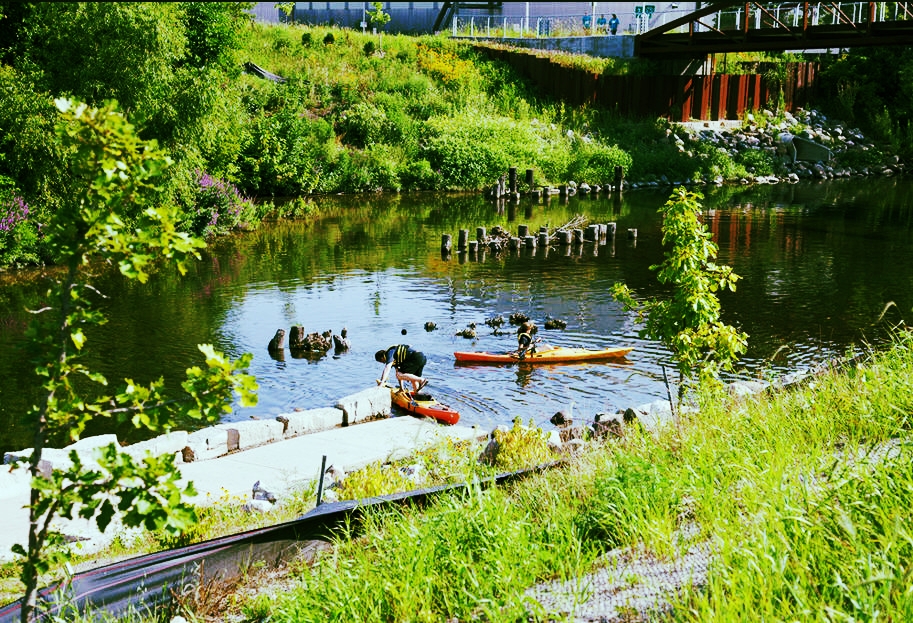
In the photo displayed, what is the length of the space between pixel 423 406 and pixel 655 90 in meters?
42.7

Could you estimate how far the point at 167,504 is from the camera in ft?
16.4

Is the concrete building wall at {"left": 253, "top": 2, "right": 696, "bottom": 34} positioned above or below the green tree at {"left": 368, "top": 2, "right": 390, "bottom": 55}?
above

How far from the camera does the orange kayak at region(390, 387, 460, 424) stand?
588 inches

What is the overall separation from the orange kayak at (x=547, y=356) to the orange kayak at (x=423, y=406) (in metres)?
2.78

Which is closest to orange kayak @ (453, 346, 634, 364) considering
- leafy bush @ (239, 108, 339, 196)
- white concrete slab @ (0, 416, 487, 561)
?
white concrete slab @ (0, 416, 487, 561)

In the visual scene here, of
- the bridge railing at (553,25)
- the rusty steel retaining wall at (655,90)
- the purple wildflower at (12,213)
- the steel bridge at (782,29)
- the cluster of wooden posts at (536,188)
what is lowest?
the cluster of wooden posts at (536,188)

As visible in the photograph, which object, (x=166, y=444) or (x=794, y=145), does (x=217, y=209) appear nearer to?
(x=166, y=444)

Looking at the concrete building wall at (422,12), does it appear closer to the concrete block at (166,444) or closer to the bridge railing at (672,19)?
the bridge railing at (672,19)

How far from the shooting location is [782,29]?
46.9 meters

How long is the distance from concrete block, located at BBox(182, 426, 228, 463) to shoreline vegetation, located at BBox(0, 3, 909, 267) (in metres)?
14.2

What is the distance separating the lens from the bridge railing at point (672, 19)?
46.8m

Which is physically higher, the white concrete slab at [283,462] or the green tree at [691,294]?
the green tree at [691,294]

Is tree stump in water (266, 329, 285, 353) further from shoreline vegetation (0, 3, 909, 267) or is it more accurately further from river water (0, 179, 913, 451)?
shoreline vegetation (0, 3, 909, 267)

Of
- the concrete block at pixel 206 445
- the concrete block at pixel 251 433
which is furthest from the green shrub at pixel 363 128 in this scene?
the concrete block at pixel 206 445
